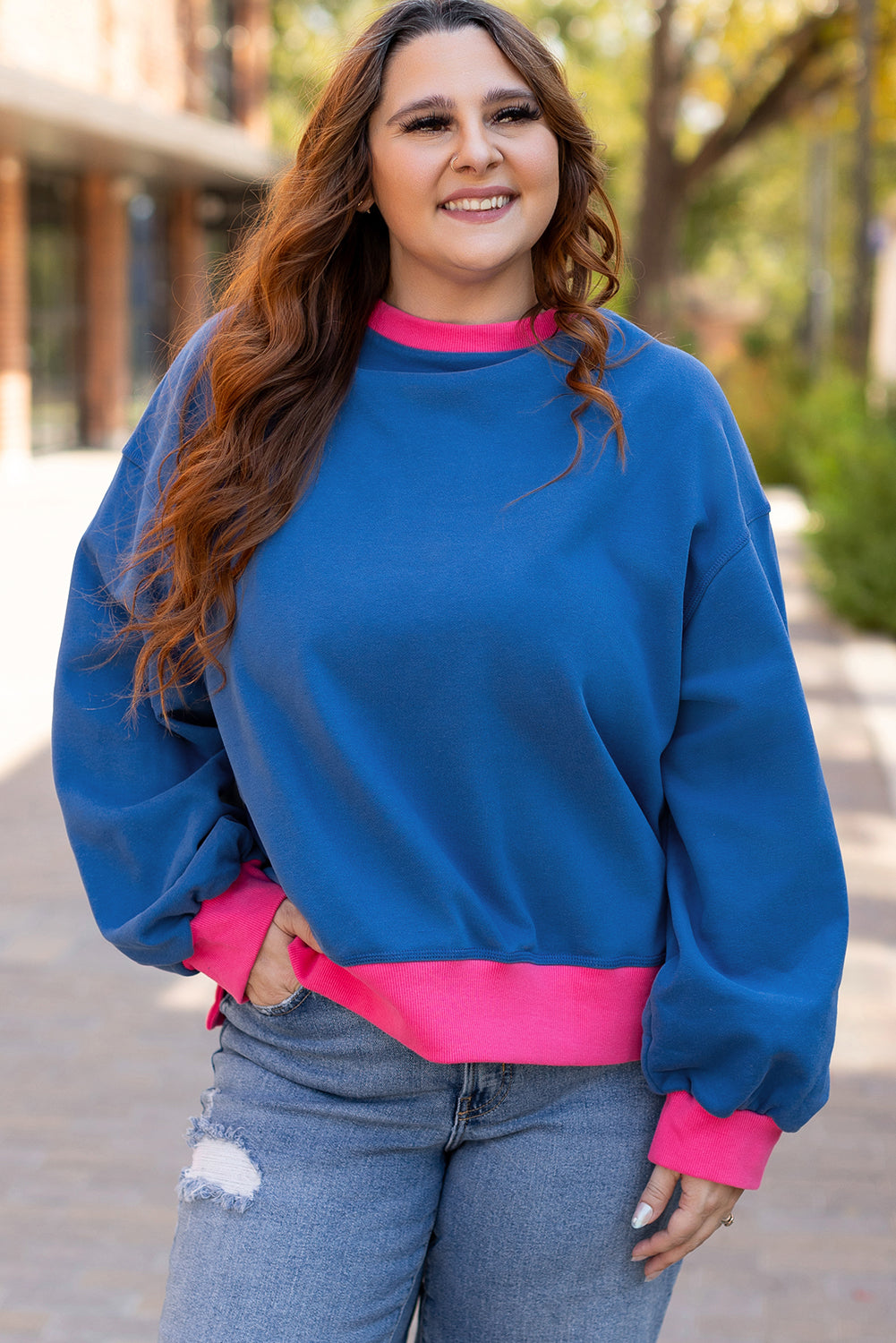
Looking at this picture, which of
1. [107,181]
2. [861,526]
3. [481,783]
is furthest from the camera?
[107,181]

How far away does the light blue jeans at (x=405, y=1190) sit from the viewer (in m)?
1.55

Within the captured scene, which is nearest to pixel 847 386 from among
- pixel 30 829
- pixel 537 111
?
pixel 30 829

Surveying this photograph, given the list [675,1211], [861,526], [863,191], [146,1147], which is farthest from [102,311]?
[675,1211]

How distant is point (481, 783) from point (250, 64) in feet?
Result: 79.4

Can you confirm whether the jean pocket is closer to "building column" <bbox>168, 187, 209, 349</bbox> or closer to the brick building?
the brick building

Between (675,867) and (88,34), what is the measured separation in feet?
60.7

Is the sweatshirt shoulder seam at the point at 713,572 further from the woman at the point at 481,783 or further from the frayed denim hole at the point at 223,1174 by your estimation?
the frayed denim hole at the point at 223,1174

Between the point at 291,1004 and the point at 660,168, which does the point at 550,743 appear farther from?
the point at 660,168

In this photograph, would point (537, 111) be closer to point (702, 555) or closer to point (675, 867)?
point (702, 555)

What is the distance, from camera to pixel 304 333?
1716 mm

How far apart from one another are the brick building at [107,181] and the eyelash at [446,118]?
12.8 metres

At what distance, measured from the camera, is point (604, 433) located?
1.59 meters

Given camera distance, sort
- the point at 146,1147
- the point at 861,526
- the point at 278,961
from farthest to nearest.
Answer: the point at 861,526 → the point at 146,1147 → the point at 278,961

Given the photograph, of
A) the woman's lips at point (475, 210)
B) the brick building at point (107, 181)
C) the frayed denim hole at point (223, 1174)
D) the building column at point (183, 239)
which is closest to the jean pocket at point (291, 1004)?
the frayed denim hole at point (223, 1174)
